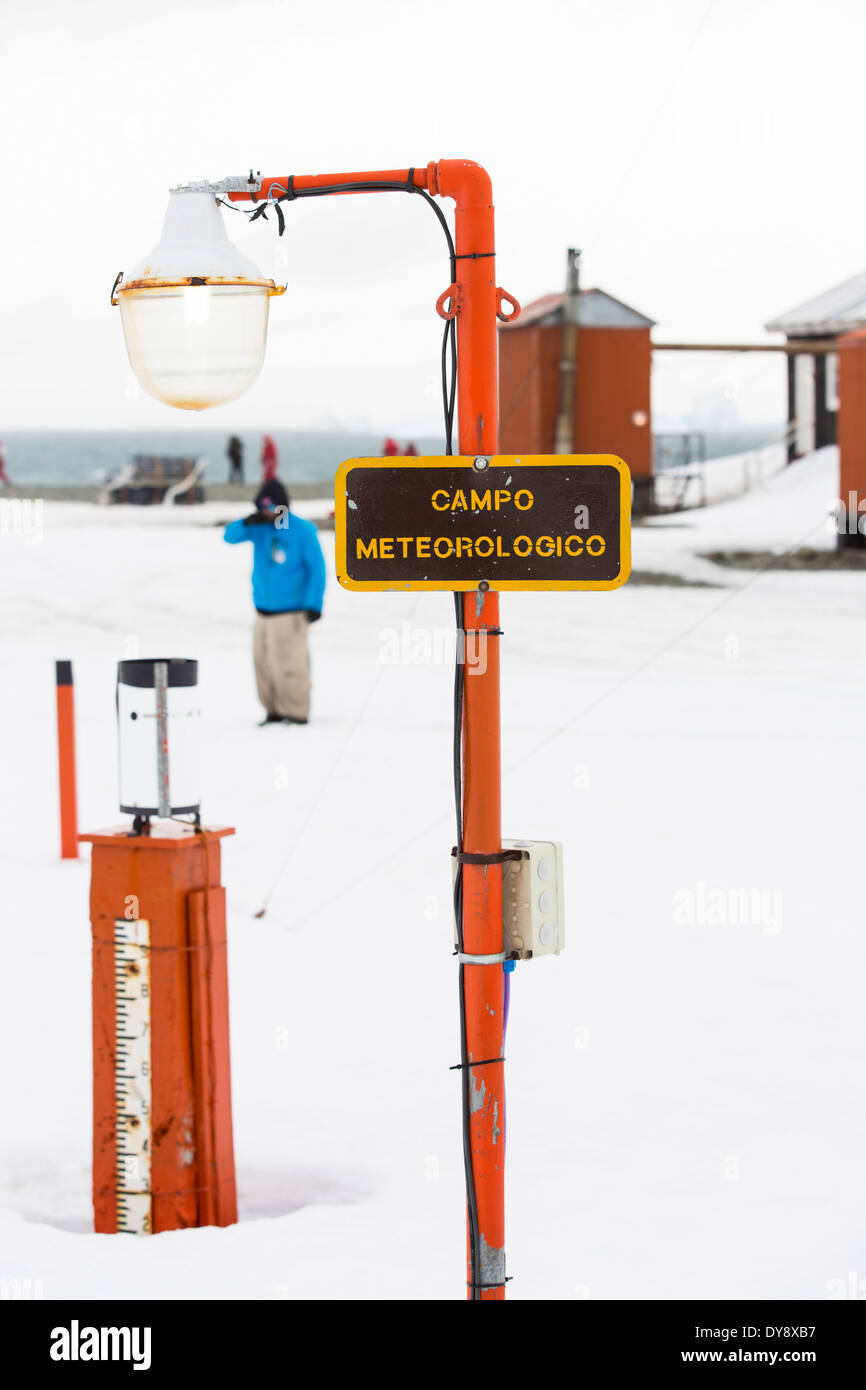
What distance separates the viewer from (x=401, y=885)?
7602mm

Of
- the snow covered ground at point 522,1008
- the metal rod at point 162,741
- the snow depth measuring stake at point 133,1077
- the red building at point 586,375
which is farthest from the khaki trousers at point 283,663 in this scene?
the red building at point 586,375

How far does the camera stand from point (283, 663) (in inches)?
458

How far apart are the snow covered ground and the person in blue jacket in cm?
24

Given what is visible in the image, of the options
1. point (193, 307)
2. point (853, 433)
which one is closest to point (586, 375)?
point (853, 433)

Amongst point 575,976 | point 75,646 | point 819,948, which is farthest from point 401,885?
point 75,646

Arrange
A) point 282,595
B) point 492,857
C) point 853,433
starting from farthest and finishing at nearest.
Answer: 1. point 853,433
2. point 282,595
3. point 492,857

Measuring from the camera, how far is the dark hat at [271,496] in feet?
37.8

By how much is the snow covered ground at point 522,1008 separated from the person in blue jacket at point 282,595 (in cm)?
24

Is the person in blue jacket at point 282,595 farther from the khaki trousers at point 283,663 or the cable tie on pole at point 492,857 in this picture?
the cable tie on pole at point 492,857

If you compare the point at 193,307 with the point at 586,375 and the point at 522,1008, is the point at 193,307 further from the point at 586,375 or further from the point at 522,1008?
the point at 586,375

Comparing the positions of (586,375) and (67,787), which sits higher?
(586,375)

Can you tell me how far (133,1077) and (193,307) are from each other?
1926 millimetres

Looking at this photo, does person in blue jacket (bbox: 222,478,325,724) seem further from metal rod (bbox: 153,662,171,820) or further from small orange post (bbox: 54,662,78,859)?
metal rod (bbox: 153,662,171,820)
